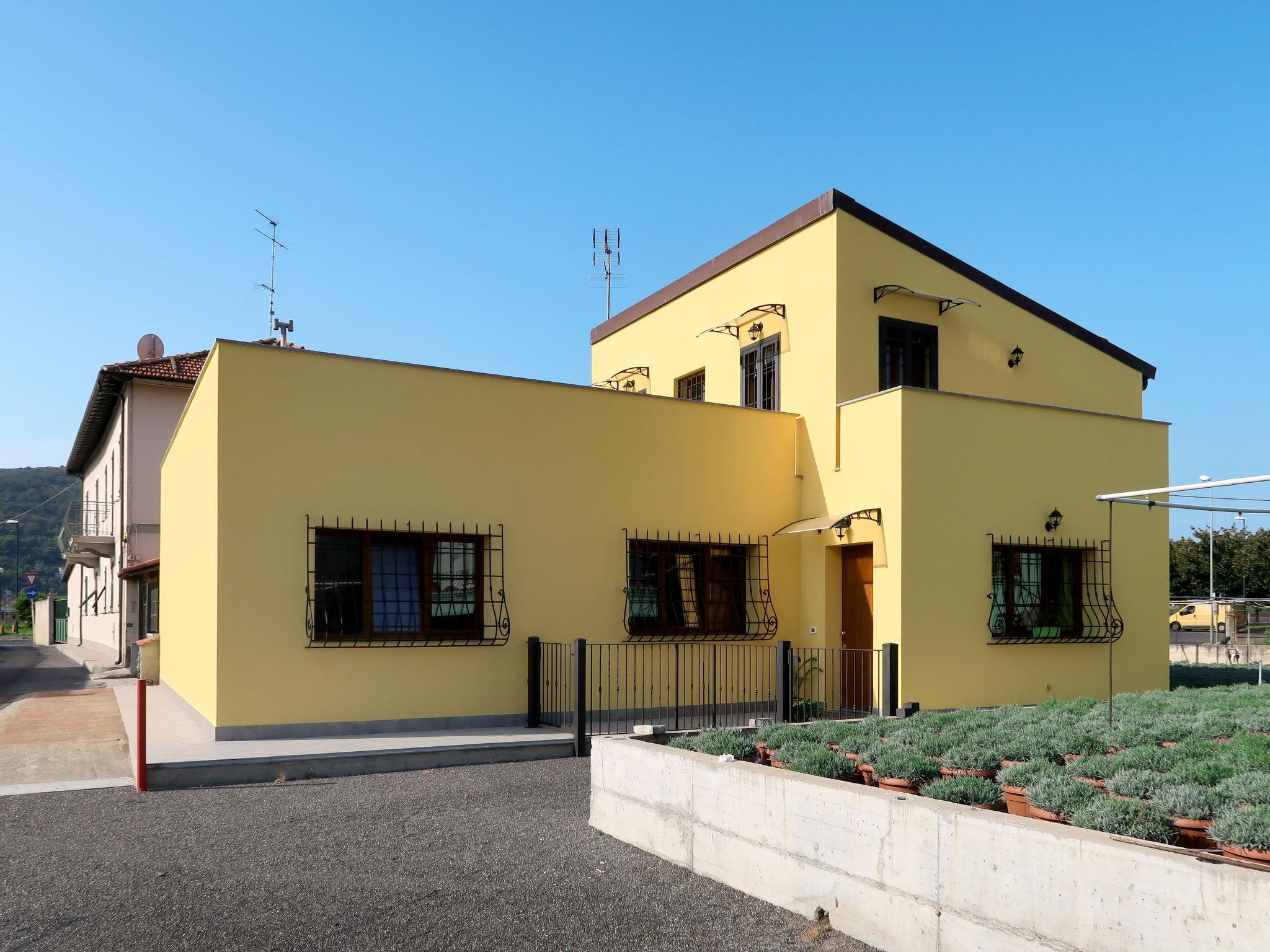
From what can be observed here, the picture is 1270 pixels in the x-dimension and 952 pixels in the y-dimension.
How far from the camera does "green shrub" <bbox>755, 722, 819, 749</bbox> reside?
6.66m

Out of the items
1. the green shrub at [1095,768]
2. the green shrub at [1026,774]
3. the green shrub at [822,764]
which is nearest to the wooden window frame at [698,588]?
the green shrub at [822,764]

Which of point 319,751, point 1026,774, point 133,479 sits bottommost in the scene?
point 319,751

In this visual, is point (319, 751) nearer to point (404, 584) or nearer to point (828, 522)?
point (404, 584)

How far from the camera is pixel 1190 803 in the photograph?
438 centimetres

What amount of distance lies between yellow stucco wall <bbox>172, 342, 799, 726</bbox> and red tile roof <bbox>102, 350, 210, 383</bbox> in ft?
30.4

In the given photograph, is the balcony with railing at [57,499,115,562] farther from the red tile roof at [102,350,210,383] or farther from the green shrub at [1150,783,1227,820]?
the green shrub at [1150,783,1227,820]

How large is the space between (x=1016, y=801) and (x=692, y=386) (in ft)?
36.4

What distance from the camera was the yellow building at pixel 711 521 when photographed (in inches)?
395

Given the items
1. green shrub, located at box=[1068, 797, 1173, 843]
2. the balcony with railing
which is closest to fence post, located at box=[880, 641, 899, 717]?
green shrub, located at box=[1068, 797, 1173, 843]

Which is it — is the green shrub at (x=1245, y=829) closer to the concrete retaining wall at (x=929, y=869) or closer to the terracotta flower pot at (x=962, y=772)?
the concrete retaining wall at (x=929, y=869)

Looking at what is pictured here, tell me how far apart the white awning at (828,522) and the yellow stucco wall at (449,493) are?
0.26 metres

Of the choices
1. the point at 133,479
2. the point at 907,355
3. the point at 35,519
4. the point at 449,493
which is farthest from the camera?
the point at 35,519

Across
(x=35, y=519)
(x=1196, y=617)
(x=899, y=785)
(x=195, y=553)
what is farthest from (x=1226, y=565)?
(x=35, y=519)

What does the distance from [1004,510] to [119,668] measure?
16.7 m
